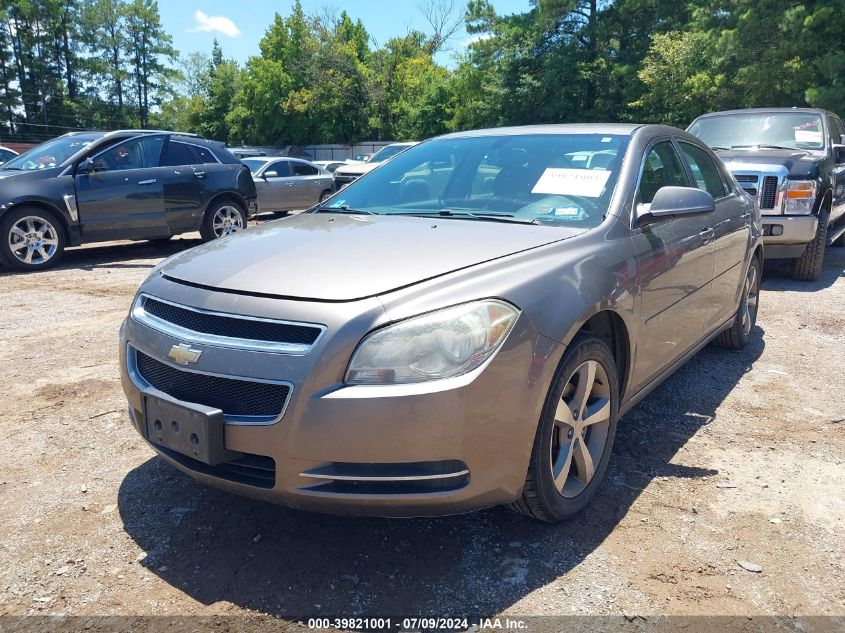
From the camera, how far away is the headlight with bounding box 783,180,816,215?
7.15 m

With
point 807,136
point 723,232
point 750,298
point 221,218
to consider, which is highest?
point 807,136

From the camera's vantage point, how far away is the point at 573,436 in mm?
2713

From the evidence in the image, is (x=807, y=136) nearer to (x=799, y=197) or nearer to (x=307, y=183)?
(x=799, y=197)

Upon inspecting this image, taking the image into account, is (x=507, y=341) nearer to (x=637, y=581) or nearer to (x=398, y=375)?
(x=398, y=375)

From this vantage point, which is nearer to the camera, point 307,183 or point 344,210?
point 344,210

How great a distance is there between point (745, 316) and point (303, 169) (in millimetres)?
12502

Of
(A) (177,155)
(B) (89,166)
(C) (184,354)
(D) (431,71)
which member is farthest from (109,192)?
(D) (431,71)

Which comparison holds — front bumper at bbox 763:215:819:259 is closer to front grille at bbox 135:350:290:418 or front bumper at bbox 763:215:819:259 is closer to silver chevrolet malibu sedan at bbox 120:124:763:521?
silver chevrolet malibu sedan at bbox 120:124:763:521

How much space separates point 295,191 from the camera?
15.3m

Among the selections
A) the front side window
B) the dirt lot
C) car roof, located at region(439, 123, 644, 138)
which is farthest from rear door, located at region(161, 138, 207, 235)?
car roof, located at region(439, 123, 644, 138)

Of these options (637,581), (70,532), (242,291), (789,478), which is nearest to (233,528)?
(70,532)

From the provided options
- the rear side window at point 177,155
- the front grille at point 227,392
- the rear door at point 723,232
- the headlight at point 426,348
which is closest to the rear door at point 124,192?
the rear side window at point 177,155

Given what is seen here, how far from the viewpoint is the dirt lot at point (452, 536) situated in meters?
2.31

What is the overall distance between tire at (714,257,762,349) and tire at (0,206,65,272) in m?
7.62
